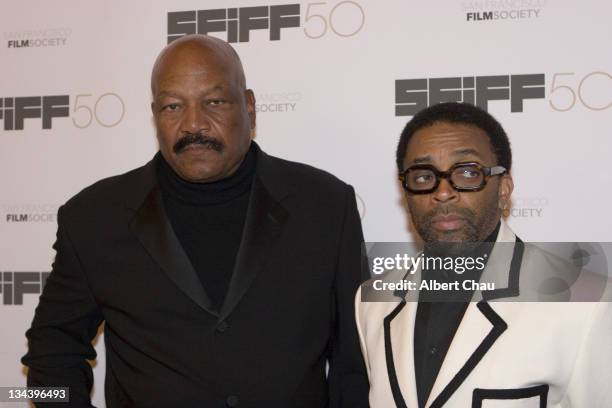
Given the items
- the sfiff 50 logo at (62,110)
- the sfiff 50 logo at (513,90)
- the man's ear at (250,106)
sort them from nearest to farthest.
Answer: the man's ear at (250,106) < the sfiff 50 logo at (513,90) < the sfiff 50 logo at (62,110)

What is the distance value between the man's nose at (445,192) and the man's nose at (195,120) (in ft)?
2.71

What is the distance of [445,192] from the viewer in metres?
1.98

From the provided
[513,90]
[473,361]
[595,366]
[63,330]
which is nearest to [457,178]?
[473,361]

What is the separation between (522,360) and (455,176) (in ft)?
1.76

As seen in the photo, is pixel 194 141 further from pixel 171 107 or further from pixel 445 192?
pixel 445 192

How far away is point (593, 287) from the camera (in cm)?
184

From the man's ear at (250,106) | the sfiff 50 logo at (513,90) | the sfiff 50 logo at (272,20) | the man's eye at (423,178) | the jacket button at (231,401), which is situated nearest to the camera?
the man's eye at (423,178)

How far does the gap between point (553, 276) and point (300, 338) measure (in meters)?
0.87

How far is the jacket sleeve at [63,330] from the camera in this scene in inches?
96.7

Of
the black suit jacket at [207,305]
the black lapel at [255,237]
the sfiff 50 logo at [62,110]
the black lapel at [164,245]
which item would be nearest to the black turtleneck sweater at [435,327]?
the black suit jacket at [207,305]

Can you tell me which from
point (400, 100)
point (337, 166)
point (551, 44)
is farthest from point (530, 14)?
point (337, 166)

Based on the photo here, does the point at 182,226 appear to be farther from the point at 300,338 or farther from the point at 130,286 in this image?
→ the point at 300,338

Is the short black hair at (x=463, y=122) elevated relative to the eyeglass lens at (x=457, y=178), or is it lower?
elevated

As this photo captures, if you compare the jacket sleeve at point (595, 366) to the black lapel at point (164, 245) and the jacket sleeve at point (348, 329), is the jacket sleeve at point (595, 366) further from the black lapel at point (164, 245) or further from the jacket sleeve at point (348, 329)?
the black lapel at point (164, 245)
